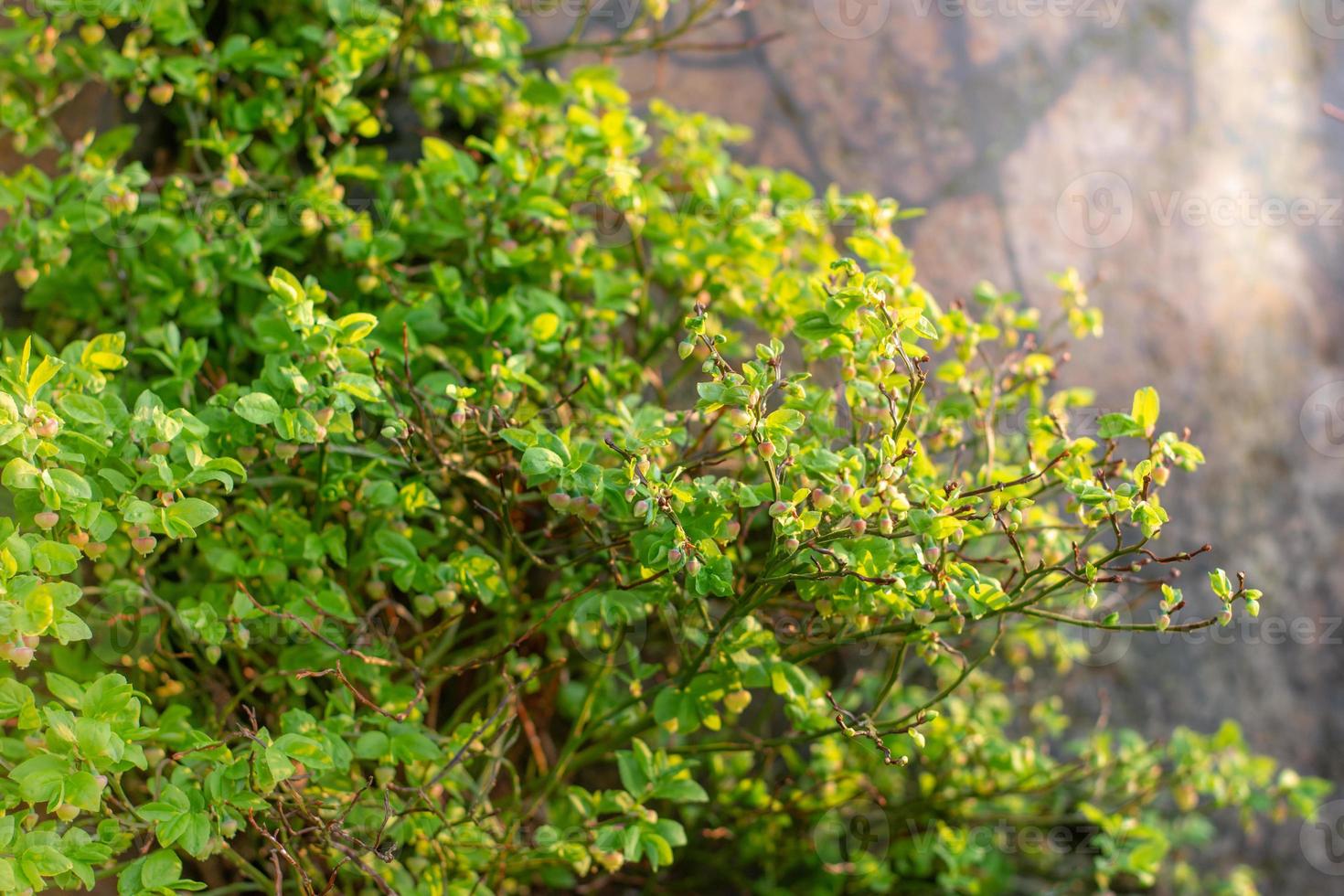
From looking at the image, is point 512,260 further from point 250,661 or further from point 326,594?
point 250,661

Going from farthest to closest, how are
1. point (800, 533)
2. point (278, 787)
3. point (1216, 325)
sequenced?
point (1216, 325)
point (278, 787)
point (800, 533)

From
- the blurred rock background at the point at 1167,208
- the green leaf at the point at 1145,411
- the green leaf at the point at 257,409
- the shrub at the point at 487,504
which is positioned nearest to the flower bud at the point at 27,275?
the shrub at the point at 487,504

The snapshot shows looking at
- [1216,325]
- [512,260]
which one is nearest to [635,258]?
[512,260]

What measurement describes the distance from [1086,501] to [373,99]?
4.71 ft

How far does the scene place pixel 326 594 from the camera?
1558 mm

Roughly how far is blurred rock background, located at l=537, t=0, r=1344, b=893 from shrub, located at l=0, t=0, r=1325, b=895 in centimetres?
45

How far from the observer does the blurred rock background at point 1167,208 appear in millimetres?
2600

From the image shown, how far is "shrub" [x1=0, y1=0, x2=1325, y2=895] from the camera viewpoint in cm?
133

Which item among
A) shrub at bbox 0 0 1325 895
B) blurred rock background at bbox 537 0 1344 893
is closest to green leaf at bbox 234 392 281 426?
shrub at bbox 0 0 1325 895

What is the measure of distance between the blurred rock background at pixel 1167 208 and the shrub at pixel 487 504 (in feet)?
1.49

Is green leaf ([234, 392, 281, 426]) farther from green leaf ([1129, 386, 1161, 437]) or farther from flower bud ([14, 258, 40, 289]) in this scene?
green leaf ([1129, 386, 1161, 437])

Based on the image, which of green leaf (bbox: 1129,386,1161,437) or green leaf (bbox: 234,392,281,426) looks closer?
green leaf (bbox: 234,392,281,426)

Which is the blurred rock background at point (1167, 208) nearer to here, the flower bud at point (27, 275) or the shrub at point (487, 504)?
the shrub at point (487, 504)

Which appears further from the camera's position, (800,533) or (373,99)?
(373,99)
